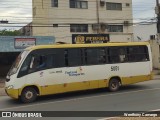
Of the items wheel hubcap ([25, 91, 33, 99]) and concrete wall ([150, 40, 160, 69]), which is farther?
concrete wall ([150, 40, 160, 69])

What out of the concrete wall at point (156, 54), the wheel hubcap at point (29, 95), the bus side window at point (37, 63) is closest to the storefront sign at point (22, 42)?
the bus side window at point (37, 63)

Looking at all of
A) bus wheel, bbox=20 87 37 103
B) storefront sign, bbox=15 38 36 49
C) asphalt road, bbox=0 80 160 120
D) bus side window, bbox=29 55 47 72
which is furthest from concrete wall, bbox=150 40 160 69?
bus wheel, bbox=20 87 37 103

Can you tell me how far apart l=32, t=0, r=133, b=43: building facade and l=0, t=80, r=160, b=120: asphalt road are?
93.9 feet

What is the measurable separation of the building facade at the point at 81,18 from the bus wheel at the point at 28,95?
30.1 metres

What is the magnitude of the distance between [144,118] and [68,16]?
126ft

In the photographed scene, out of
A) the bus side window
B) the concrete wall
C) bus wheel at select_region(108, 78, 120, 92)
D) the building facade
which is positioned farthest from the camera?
the building facade

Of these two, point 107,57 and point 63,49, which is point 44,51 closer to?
point 63,49

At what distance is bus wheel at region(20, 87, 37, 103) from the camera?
16.2 metres

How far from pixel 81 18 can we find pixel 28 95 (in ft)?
110

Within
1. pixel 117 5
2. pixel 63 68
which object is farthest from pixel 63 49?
pixel 117 5

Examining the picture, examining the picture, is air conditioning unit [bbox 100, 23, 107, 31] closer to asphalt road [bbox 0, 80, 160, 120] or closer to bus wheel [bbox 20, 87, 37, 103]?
asphalt road [bbox 0, 80, 160, 120]

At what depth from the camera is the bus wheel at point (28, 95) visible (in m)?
16.2

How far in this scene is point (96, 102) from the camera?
15.3 m

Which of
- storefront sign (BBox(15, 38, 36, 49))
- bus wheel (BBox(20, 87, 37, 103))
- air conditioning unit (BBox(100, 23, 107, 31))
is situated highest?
air conditioning unit (BBox(100, 23, 107, 31))
